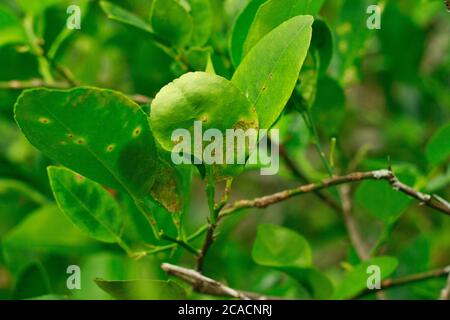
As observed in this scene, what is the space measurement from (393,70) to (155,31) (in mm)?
664

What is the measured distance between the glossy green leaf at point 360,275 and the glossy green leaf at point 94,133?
0.84 ft

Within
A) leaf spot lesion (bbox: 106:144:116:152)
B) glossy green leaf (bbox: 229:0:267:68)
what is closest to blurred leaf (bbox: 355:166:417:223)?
glossy green leaf (bbox: 229:0:267:68)

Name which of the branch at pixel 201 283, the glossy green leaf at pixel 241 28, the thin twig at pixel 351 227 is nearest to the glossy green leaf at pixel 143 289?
the branch at pixel 201 283

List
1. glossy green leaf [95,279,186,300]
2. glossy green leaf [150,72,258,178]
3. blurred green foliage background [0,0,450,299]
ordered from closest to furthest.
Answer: glossy green leaf [150,72,258,178] → glossy green leaf [95,279,186,300] → blurred green foliage background [0,0,450,299]

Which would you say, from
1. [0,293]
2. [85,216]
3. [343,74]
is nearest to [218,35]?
[343,74]

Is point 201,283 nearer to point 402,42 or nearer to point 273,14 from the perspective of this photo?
point 273,14

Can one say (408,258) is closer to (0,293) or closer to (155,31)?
(155,31)

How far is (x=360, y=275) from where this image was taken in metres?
0.77

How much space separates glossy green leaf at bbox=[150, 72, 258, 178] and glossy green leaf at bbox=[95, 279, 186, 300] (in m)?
0.14

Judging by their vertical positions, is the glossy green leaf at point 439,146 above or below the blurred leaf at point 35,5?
below

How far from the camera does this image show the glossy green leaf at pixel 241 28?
2.29 feet

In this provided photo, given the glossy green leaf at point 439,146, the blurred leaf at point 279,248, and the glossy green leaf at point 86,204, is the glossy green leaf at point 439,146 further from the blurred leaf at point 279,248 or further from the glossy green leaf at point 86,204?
the glossy green leaf at point 86,204

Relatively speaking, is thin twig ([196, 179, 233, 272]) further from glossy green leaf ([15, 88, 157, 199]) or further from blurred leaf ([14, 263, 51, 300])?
blurred leaf ([14, 263, 51, 300])

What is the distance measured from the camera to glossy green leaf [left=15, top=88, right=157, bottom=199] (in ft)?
1.85
